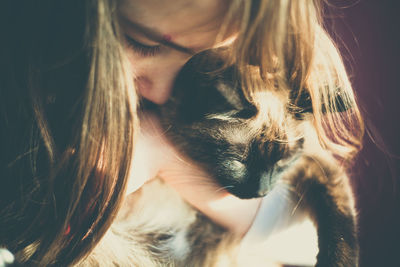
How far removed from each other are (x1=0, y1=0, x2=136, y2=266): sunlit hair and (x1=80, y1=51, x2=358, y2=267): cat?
0.43ft

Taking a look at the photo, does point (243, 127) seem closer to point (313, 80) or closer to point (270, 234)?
point (313, 80)

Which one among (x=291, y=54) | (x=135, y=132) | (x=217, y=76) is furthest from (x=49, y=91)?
(x=291, y=54)

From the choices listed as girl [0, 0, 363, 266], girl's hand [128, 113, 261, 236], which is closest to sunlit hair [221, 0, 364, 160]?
girl [0, 0, 363, 266]

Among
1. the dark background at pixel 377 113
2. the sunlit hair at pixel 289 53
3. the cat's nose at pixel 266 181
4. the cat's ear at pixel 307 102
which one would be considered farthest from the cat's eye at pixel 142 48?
the dark background at pixel 377 113

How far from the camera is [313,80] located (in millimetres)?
508

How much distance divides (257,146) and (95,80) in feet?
1.24

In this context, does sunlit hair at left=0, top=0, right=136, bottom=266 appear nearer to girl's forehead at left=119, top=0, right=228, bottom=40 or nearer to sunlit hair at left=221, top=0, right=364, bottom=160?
girl's forehead at left=119, top=0, right=228, bottom=40

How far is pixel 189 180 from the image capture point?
70 centimetres

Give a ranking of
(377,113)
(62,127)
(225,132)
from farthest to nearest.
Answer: (377,113) < (225,132) < (62,127)

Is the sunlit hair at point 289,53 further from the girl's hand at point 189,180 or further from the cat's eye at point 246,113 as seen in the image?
the girl's hand at point 189,180

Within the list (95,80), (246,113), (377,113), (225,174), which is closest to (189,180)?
(225,174)

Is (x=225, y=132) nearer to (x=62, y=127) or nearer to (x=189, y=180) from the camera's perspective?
(x=189, y=180)

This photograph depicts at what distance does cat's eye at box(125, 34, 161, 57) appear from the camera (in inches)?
16.8

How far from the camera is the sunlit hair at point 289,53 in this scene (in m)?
0.37
